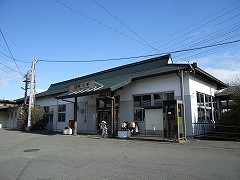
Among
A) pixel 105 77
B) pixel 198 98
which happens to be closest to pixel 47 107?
pixel 105 77

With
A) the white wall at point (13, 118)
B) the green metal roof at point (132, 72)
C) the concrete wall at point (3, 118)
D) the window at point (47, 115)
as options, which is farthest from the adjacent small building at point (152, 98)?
the concrete wall at point (3, 118)

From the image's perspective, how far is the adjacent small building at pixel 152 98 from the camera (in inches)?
608

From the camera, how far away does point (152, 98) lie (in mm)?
17922

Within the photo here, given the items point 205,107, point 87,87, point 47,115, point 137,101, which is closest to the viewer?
point 205,107

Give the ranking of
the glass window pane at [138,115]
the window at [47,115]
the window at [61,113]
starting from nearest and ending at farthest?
the glass window pane at [138,115] < the window at [61,113] < the window at [47,115]

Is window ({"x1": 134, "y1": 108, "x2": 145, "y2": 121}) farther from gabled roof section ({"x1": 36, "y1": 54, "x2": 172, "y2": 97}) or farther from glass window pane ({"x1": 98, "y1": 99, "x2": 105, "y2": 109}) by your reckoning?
glass window pane ({"x1": 98, "y1": 99, "x2": 105, "y2": 109})

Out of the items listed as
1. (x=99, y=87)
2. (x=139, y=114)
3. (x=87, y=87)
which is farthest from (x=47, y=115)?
(x=139, y=114)

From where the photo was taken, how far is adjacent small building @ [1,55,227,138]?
1544 cm

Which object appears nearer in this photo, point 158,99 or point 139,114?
point 158,99

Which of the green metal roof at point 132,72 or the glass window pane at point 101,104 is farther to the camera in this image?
the glass window pane at point 101,104

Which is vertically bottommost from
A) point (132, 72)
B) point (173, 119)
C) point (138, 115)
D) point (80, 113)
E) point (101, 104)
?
point (173, 119)

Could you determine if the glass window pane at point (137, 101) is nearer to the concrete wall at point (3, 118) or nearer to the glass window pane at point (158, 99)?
the glass window pane at point (158, 99)

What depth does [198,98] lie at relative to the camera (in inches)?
687

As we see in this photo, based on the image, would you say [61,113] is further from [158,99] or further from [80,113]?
[158,99]
